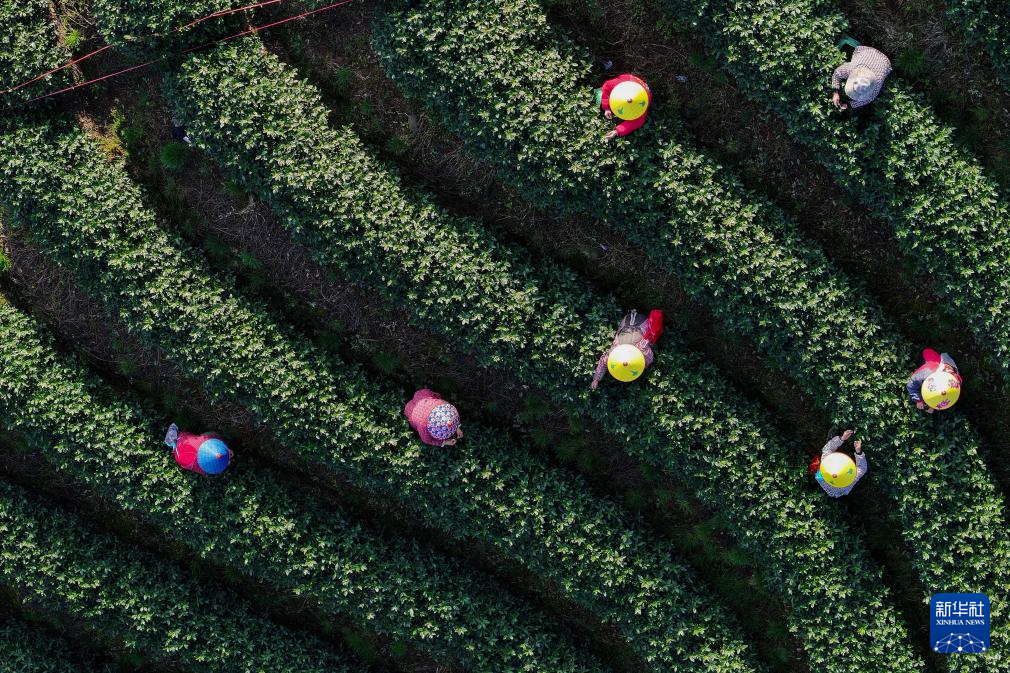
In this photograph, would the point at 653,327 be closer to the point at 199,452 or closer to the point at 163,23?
the point at 199,452

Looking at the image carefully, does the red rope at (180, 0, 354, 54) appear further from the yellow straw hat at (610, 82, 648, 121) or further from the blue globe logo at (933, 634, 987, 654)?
the blue globe logo at (933, 634, 987, 654)

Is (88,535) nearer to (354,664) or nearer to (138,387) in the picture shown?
(138,387)

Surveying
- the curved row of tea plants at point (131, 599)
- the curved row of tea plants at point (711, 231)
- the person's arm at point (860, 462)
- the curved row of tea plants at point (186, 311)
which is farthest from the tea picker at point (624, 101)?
the curved row of tea plants at point (131, 599)

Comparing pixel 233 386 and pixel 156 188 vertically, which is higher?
pixel 156 188

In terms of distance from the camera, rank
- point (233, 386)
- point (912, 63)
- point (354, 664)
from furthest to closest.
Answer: point (354, 664)
point (233, 386)
point (912, 63)

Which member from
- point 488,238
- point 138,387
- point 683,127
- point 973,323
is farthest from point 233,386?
point 973,323

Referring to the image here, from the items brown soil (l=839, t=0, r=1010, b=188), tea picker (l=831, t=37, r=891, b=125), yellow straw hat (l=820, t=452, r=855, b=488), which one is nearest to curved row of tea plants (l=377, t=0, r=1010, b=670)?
yellow straw hat (l=820, t=452, r=855, b=488)

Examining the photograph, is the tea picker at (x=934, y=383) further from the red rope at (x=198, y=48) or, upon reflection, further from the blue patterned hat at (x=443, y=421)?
the red rope at (x=198, y=48)
